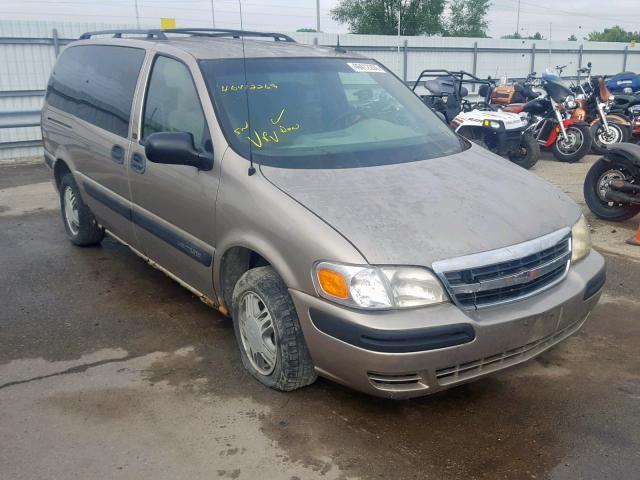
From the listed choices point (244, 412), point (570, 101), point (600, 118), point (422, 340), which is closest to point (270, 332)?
point (244, 412)

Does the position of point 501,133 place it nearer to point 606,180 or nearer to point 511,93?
point 606,180

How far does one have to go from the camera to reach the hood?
2.87 m

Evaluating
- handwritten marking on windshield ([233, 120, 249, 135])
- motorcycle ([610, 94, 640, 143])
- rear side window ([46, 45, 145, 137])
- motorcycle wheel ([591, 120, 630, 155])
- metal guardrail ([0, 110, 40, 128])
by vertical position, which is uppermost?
rear side window ([46, 45, 145, 137])

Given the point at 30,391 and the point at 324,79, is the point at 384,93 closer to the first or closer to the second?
the point at 324,79

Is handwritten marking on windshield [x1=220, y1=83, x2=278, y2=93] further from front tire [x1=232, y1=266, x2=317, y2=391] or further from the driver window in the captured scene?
front tire [x1=232, y1=266, x2=317, y2=391]

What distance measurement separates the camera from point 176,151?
346cm

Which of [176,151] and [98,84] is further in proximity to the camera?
[98,84]

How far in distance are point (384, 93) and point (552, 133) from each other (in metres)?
7.38

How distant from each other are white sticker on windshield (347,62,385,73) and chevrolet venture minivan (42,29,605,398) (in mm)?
29

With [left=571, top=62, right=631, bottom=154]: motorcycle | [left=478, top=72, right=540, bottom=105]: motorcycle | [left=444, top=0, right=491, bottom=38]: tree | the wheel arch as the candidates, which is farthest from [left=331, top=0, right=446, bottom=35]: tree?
the wheel arch

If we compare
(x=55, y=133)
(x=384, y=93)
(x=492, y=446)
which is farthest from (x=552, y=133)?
(x=492, y=446)

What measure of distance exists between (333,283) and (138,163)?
1.96 meters

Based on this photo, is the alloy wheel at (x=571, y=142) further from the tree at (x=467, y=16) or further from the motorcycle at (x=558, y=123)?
the tree at (x=467, y=16)

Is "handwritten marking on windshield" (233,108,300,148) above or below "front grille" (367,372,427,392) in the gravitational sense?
above
